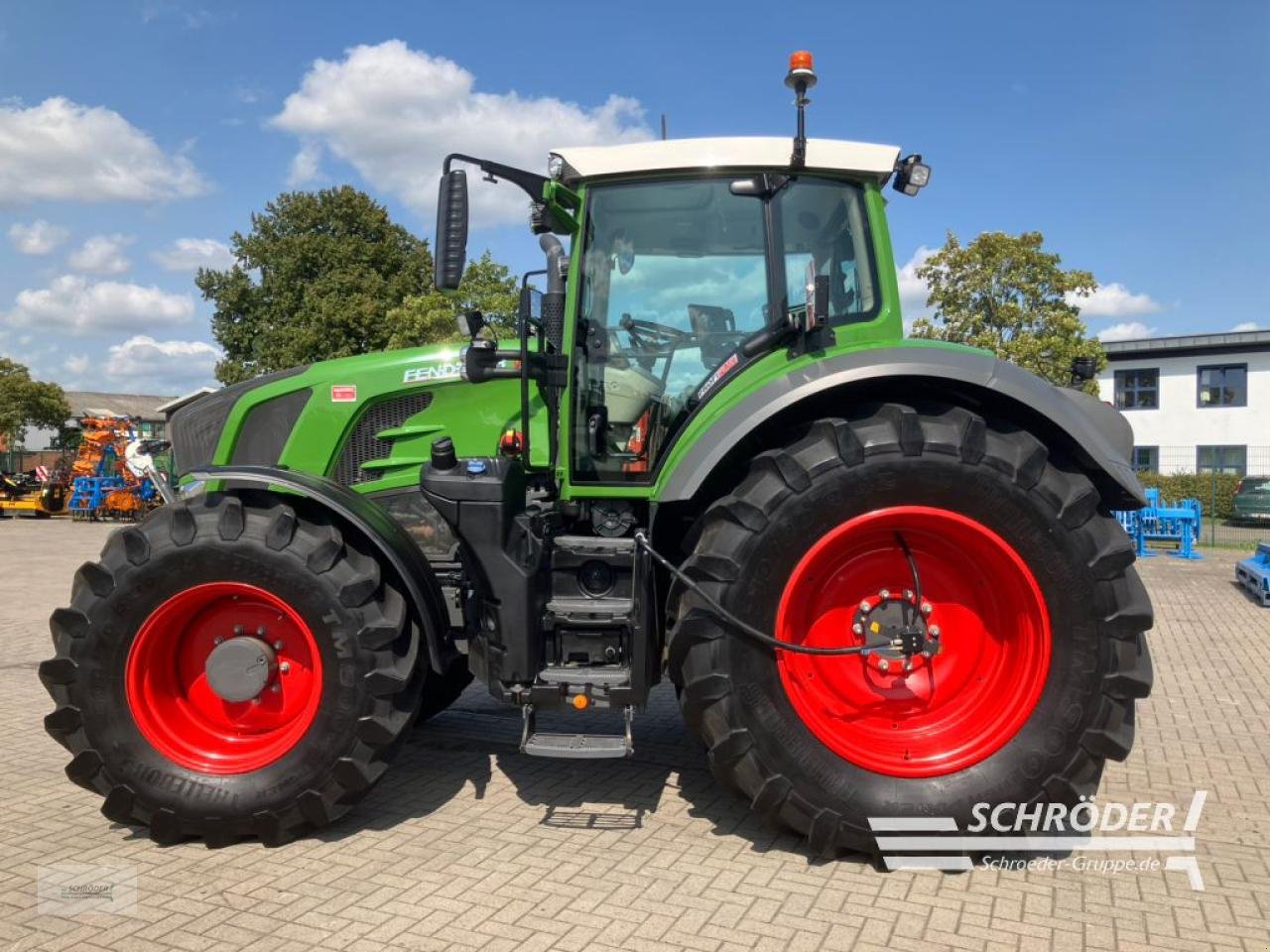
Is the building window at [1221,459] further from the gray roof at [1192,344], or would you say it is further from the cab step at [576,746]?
the cab step at [576,746]

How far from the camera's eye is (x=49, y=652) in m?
7.79

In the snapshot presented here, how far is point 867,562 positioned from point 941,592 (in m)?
0.32

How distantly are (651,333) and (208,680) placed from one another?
2.36 metres

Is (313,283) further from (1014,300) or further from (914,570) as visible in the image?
(914,570)

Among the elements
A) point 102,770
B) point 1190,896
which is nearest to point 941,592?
point 1190,896

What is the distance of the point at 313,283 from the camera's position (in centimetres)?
3156

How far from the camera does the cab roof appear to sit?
3.90 metres

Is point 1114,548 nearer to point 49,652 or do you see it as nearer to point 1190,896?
point 1190,896

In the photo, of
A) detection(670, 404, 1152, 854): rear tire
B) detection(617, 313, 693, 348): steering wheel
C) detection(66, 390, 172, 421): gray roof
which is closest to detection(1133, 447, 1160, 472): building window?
detection(670, 404, 1152, 854): rear tire

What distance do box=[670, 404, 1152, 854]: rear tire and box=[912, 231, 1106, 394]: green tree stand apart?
59.0ft

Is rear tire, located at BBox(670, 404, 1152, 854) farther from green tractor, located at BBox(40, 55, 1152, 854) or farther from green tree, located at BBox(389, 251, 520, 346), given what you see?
green tree, located at BBox(389, 251, 520, 346)

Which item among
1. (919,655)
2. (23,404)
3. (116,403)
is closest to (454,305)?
(919,655)

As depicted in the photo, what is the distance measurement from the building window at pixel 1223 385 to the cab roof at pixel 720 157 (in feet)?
101

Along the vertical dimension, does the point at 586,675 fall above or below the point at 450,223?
below
